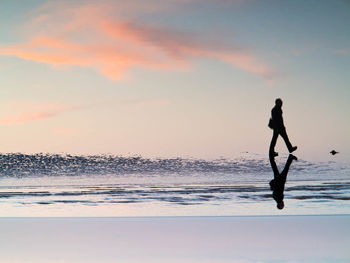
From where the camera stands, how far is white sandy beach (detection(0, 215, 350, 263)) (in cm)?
976

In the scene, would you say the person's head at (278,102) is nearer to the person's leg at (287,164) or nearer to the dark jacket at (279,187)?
the person's leg at (287,164)

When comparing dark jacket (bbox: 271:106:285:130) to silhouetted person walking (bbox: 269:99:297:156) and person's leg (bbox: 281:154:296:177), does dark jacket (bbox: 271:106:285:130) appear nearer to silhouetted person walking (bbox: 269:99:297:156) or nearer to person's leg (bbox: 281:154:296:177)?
silhouetted person walking (bbox: 269:99:297:156)

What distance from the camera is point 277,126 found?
5547mm

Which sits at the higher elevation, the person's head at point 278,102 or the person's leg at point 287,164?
the person's head at point 278,102

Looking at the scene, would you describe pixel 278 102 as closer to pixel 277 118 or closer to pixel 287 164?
pixel 277 118

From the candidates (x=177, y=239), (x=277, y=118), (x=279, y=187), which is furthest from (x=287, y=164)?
(x=177, y=239)

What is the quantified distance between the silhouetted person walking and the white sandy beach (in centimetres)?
429

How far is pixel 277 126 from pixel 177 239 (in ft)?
22.4

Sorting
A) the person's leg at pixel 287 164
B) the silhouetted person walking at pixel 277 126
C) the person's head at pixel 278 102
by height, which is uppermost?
the person's head at pixel 278 102

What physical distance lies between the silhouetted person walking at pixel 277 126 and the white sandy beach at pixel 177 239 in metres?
4.29

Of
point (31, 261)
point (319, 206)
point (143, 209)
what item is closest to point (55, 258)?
point (31, 261)

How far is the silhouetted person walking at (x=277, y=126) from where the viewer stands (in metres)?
5.52

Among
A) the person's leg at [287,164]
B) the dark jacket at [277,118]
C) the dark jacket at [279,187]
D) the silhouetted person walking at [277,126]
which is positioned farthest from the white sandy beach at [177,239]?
the dark jacket at [277,118]

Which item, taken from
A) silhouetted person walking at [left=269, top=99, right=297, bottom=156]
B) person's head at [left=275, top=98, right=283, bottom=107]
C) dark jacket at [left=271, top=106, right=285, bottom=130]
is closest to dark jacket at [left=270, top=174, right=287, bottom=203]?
silhouetted person walking at [left=269, top=99, right=297, bottom=156]
